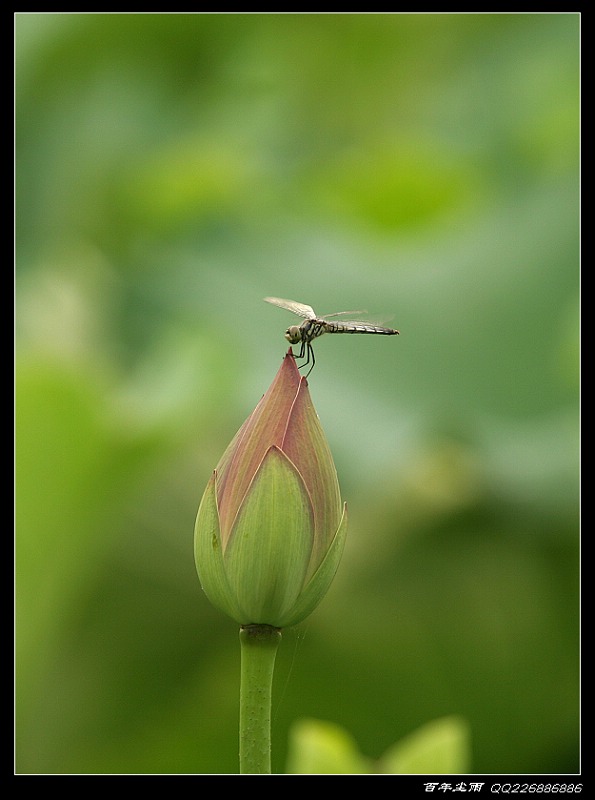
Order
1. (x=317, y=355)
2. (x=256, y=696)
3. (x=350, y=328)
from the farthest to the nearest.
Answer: (x=317, y=355) → (x=350, y=328) → (x=256, y=696)

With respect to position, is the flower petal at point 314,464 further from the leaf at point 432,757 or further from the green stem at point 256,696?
the leaf at point 432,757

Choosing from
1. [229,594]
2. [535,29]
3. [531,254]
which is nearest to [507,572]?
[531,254]

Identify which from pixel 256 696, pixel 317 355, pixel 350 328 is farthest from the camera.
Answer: pixel 317 355

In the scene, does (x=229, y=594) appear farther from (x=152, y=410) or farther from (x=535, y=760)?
(x=535, y=760)

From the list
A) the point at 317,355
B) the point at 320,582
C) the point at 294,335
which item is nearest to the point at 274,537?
the point at 320,582

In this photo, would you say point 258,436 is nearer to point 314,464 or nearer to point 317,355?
point 314,464

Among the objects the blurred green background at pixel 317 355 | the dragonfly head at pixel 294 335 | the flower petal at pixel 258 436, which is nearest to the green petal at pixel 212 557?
the flower petal at pixel 258 436
